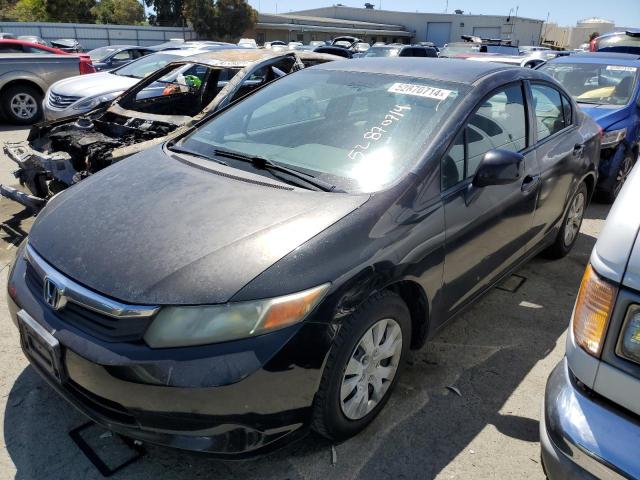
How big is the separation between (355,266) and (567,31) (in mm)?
80044

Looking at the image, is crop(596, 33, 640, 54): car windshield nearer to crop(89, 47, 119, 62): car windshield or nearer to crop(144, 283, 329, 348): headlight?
crop(144, 283, 329, 348): headlight

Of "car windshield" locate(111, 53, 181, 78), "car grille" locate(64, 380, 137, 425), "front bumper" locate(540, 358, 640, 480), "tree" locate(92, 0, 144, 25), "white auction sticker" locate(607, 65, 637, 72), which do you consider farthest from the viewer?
"tree" locate(92, 0, 144, 25)

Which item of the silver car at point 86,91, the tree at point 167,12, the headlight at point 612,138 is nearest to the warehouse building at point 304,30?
the tree at point 167,12

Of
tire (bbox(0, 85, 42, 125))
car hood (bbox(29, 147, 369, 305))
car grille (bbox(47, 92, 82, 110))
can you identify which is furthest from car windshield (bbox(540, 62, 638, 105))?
tire (bbox(0, 85, 42, 125))

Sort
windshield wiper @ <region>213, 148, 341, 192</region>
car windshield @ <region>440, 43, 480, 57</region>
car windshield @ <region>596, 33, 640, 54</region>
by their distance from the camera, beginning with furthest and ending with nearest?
car windshield @ <region>440, 43, 480, 57</region>
car windshield @ <region>596, 33, 640, 54</region>
windshield wiper @ <region>213, 148, 341, 192</region>

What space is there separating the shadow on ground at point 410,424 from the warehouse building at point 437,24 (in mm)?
62298

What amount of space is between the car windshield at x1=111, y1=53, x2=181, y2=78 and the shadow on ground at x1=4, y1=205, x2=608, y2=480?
6.85 meters

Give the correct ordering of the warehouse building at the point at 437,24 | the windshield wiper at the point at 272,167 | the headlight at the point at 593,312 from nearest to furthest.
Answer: the headlight at the point at 593,312
the windshield wiper at the point at 272,167
the warehouse building at the point at 437,24

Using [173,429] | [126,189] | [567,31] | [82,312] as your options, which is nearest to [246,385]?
[173,429]

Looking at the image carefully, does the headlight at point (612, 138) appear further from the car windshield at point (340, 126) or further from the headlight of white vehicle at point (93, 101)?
the headlight of white vehicle at point (93, 101)

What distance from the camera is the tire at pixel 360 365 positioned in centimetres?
213

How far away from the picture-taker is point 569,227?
4.46 metres

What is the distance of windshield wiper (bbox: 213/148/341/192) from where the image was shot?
2.53m

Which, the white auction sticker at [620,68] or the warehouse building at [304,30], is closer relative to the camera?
the white auction sticker at [620,68]
